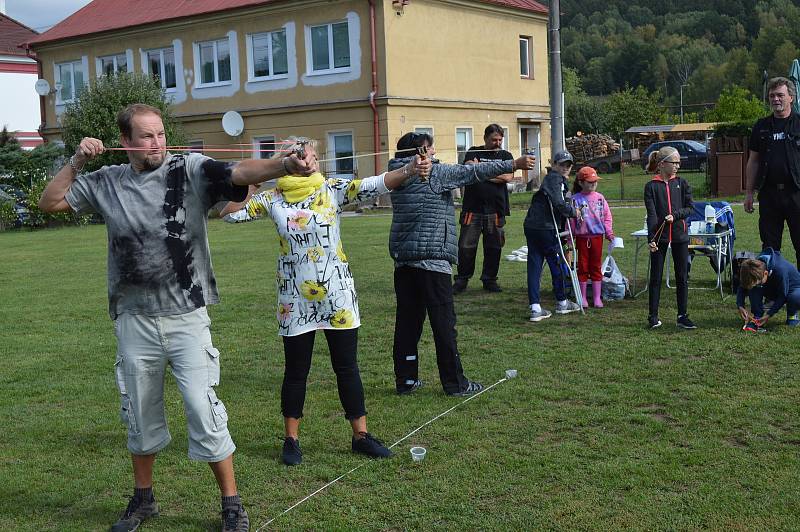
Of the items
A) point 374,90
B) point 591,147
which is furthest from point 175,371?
point 591,147

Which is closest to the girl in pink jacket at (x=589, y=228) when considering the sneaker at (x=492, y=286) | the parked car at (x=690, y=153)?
the sneaker at (x=492, y=286)

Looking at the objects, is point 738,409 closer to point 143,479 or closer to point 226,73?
point 143,479

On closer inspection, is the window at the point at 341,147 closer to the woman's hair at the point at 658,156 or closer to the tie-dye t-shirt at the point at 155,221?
the woman's hair at the point at 658,156

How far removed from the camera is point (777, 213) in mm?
8680

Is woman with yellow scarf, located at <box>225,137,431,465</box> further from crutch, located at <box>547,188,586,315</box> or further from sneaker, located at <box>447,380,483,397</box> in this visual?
crutch, located at <box>547,188,586,315</box>

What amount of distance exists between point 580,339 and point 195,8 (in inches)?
1018

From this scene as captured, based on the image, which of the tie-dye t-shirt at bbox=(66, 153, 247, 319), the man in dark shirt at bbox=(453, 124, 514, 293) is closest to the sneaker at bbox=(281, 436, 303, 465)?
the tie-dye t-shirt at bbox=(66, 153, 247, 319)

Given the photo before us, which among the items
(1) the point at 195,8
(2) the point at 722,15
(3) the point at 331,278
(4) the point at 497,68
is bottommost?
(3) the point at 331,278

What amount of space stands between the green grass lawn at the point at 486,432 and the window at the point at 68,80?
1071 inches

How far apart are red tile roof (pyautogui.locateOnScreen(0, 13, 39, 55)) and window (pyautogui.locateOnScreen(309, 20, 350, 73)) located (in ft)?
80.8

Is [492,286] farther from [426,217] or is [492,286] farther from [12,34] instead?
[12,34]

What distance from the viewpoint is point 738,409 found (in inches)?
235

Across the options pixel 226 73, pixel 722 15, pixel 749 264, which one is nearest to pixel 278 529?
pixel 749 264

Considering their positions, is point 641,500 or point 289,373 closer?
point 641,500
